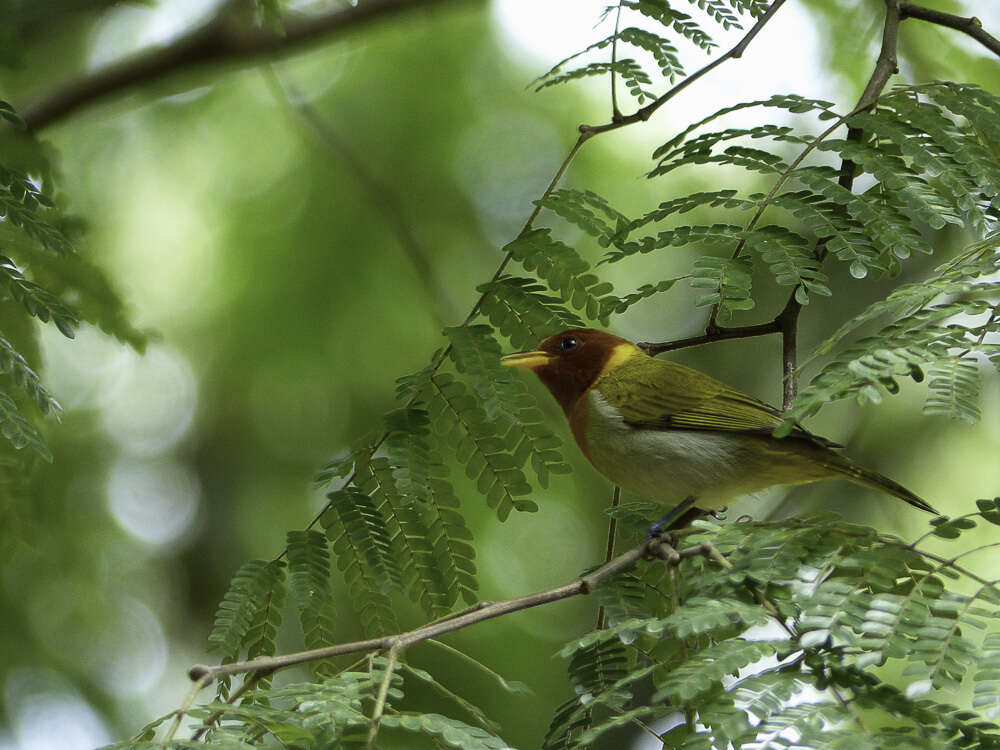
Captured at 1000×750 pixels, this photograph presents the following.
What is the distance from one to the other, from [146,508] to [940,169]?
635 centimetres

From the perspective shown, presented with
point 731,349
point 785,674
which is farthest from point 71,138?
point 785,674

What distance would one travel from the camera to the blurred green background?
6766 mm

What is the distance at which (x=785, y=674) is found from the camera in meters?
2.09

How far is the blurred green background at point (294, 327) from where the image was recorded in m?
6.77

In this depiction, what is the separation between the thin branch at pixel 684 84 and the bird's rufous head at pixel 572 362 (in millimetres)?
1009

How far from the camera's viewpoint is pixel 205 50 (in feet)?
19.8

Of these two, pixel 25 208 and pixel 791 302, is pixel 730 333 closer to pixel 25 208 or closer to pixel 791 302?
pixel 791 302

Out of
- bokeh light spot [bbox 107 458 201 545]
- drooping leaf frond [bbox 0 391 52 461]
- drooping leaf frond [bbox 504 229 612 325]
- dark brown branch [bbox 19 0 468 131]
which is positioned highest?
dark brown branch [bbox 19 0 468 131]

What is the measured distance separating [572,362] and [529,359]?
0.25m

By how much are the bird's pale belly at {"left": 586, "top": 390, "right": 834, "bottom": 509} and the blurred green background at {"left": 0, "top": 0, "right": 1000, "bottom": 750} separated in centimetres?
261

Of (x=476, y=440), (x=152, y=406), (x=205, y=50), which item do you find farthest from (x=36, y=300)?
(x=152, y=406)

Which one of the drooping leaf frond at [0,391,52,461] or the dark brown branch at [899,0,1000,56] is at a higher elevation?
the dark brown branch at [899,0,1000,56]

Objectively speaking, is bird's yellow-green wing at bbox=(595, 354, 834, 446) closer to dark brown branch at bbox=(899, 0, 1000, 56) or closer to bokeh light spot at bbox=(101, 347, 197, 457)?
dark brown branch at bbox=(899, 0, 1000, 56)

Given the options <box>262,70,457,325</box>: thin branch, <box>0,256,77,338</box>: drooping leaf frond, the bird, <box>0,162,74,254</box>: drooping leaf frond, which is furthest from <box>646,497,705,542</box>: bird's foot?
<box>262,70,457,325</box>: thin branch
